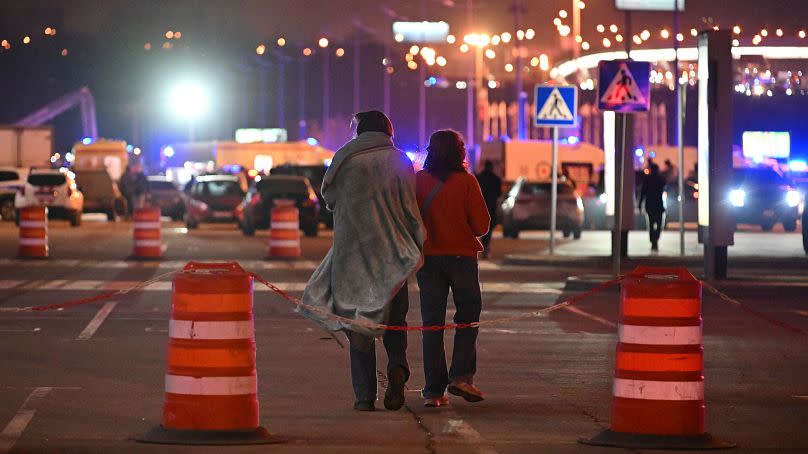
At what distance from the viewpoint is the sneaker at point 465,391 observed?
10.5 m

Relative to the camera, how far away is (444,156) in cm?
1055

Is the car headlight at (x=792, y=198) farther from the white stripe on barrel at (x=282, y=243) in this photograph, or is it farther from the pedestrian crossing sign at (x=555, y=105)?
the white stripe on barrel at (x=282, y=243)

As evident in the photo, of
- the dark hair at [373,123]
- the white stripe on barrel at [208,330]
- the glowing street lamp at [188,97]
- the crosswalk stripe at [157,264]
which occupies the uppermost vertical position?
the glowing street lamp at [188,97]

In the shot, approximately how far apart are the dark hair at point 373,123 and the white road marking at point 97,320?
557 centimetres

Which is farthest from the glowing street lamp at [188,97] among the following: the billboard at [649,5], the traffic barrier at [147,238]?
the billboard at [649,5]

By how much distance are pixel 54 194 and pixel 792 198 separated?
20.1 m

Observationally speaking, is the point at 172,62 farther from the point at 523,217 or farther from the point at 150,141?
the point at 523,217

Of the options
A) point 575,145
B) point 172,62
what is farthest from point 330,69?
point 575,145

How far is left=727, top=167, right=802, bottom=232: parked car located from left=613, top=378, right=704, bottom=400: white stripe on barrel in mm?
36747

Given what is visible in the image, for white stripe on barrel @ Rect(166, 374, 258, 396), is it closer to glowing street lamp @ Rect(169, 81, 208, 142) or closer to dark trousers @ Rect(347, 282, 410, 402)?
dark trousers @ Rect(347, 282, 410, 402)

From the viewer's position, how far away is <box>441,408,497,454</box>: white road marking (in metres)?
8.81

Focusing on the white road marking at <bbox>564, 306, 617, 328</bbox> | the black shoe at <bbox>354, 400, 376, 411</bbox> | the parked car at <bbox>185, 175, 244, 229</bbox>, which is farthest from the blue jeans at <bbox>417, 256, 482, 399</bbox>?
the parked car at <bbox>185, 175, 244, 229</bbox>

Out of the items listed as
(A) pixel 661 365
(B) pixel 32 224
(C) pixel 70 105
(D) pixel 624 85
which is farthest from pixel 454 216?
(C) pixel 70 105

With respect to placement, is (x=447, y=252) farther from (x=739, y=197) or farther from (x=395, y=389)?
(x=739, y=197)
